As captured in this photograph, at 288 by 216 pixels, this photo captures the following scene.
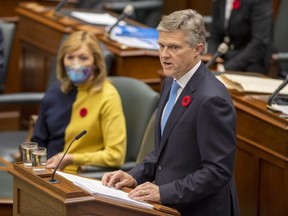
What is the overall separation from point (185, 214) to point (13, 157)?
6.47ft

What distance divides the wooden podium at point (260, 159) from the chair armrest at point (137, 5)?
3.42m

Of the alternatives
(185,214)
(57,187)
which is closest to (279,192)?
(185,214)

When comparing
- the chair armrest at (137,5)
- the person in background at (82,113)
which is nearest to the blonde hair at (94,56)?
the person in background at (82,113)

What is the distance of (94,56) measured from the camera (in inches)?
172

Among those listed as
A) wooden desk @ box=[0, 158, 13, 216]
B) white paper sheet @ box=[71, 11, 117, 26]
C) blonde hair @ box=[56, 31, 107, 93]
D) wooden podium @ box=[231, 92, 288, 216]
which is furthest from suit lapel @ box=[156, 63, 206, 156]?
white paper sheet @ box=[71, 11, 117, 26]

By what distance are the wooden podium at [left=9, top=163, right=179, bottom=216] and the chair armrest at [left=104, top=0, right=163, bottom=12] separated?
4309 mm

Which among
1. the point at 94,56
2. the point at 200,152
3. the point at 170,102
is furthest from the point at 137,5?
the point at 200,152

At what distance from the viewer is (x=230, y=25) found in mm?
5691

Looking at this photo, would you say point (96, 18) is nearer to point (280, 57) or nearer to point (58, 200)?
point (280, 57)

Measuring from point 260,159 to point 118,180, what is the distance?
85cm

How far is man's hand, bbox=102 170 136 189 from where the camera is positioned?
309 centimetres

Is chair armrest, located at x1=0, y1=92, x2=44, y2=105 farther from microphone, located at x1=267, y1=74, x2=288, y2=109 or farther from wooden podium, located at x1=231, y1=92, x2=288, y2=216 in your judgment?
microphone, located at x1=267, y1=74, x2=288, y2=109

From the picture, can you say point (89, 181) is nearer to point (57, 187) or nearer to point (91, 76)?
point (57, 187)

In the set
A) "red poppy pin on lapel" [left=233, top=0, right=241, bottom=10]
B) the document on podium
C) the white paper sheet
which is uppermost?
"red poppy pin on lapel" [left=233, top=0, right=241, bottom=10]
